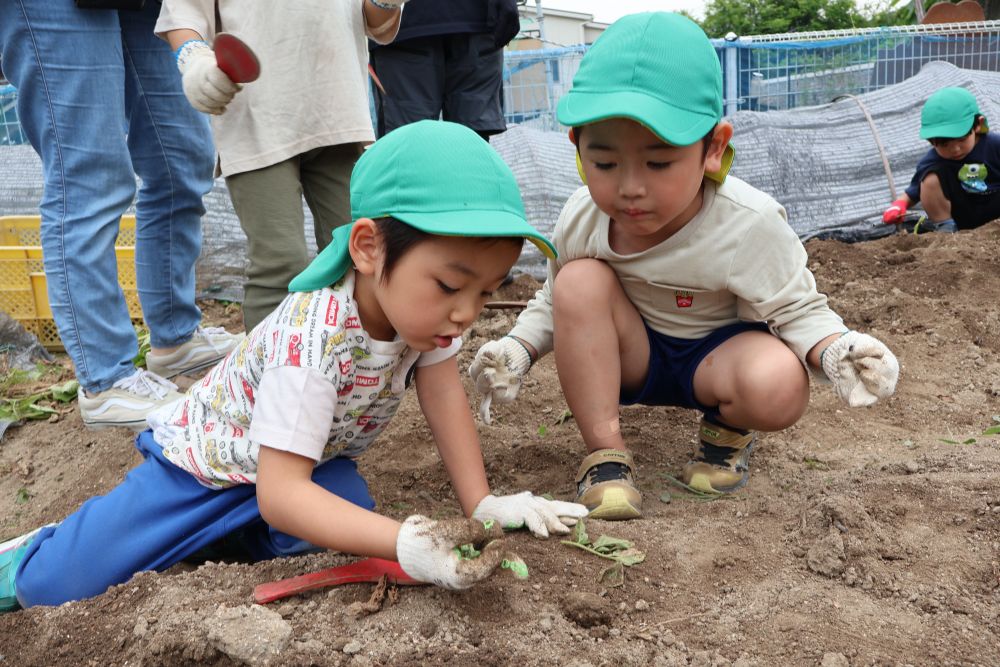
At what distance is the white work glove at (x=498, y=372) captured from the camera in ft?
7.15

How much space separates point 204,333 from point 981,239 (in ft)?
12.3

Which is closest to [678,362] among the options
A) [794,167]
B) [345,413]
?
[345,413]

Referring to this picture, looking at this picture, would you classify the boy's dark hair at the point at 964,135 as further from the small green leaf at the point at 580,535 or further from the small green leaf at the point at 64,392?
the small green leaf at the point at 64,392

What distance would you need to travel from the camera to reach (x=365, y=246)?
1578 mm

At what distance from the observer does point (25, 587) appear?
6.20 ft

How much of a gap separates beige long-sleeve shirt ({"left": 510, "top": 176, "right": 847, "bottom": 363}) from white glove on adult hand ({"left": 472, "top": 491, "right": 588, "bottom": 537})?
1.83 ft

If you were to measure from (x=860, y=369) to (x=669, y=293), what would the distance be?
0.50 metres

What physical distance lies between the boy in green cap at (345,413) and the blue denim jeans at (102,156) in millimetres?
681

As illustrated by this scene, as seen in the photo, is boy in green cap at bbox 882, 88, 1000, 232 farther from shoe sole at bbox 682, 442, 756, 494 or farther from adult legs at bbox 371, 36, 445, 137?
shoe sole at bbox 682, 442, 756, 494

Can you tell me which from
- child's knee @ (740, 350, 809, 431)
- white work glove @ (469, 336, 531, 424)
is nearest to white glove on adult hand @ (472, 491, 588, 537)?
white work glove @ (469, 336, 531, 424)

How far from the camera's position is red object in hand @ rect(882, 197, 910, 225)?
5.24 m

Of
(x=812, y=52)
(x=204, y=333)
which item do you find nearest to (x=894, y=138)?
(x=812, y=52)

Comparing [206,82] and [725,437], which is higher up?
[206,82]

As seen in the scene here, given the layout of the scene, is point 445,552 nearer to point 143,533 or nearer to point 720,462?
point 143,533
